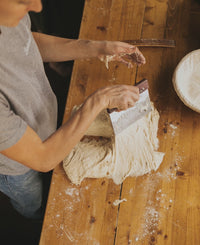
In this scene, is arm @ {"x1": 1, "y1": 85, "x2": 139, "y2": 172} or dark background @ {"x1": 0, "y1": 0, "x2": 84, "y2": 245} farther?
dark background @ {"x1": 0, "y1": 0, "x2": 84, "y2": 245}

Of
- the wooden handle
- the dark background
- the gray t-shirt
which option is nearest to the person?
the gray t-shirt

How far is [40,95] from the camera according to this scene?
0.93m

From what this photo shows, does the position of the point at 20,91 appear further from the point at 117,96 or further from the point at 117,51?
the point at 117,51

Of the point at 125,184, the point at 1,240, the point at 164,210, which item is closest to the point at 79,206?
the point at 125,184

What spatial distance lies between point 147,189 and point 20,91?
1.98ft

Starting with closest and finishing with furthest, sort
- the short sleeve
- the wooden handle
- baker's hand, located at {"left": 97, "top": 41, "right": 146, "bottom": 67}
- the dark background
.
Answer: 1. the short sleeve
2. baker's hand, located at {"left": 97, "top": 41, "right": 146, "bottom": 67}
3. the wooden handle
4. the dark background

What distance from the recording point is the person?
26.9 inches

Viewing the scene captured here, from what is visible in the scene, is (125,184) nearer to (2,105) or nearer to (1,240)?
(2,105)

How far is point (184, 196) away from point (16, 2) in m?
0.87

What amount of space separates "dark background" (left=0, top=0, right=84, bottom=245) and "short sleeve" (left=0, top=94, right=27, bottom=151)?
0.94 metres

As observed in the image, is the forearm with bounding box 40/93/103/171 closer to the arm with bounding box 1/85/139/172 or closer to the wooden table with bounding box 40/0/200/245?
the arm with bounding box 1/85/139/172

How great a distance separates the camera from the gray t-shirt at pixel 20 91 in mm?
687

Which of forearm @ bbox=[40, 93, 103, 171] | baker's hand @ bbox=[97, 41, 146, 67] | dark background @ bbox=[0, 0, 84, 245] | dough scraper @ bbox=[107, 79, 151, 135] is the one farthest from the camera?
dark background @ bbox=[0, 0, 84, 245]

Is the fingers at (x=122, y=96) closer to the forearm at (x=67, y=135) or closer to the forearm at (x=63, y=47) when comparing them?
the forearm at (x=67, y=135)
